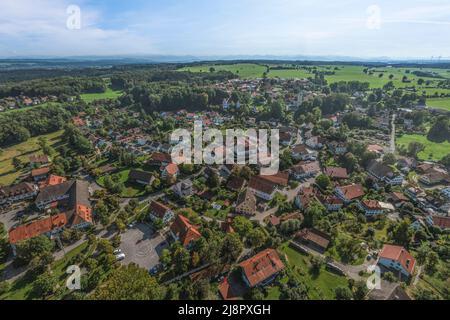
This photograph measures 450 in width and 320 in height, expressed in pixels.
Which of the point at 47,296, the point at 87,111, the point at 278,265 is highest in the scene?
the point at 87,111

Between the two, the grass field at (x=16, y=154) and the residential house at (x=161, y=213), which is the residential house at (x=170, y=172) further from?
the grass field at (x=16, y=154)

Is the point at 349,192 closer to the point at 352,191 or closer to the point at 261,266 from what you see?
the point at 352,191

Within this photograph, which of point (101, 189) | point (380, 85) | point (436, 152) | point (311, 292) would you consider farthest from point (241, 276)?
point (380, 85)

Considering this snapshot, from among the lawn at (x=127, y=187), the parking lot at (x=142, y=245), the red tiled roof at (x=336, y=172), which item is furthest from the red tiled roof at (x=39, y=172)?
the red tiled roof at (x=336, y=172)

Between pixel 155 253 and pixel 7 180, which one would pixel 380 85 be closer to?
pixel 155 253
